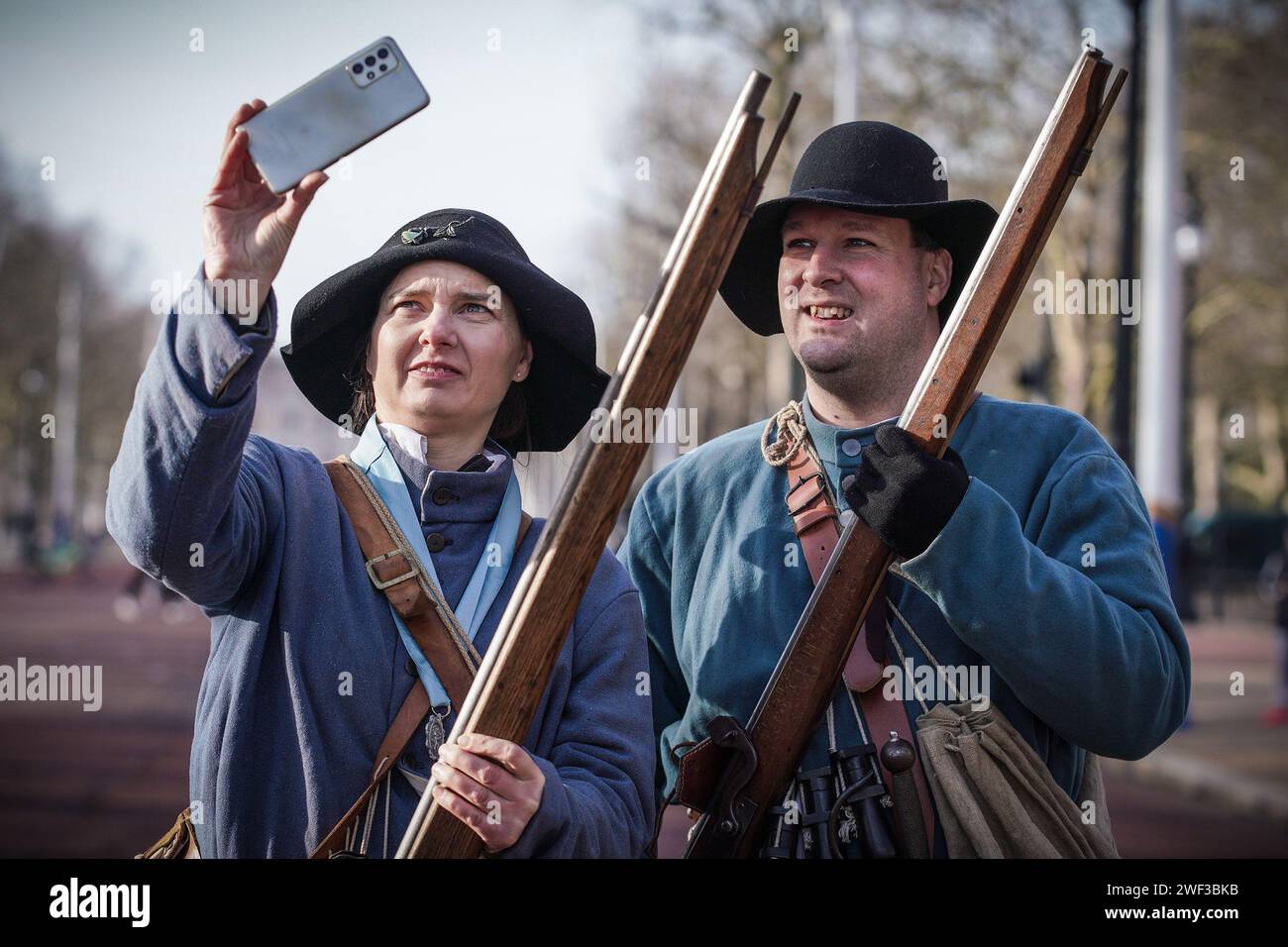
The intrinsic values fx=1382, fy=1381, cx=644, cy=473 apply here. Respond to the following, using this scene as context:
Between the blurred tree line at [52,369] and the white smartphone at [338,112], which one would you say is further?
the blurred tree line at [52,369]

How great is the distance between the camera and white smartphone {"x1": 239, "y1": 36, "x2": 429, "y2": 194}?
6.42ft

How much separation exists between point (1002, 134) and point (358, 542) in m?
13.4

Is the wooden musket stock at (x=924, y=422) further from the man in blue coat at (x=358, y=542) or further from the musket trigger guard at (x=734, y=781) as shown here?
the man in blue coat at (x=358, y=542)

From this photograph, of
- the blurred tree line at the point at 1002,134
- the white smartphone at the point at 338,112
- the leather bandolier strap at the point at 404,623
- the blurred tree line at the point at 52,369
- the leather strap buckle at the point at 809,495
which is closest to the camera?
the white smartphone at the point at 338,112

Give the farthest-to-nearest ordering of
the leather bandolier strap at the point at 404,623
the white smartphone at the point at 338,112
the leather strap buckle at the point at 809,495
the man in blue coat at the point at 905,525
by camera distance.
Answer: the leather strap buckle at the point at 809,495
the man in blue coat at the point at 905,525
the leather bandolier strap at the point at 404,623
the white smartphone at the point at 338,112

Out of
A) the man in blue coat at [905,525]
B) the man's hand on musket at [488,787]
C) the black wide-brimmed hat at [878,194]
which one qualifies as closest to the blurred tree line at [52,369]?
the black wide-brimmed hat at [878,194]

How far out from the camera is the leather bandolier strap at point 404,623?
87.4 inches

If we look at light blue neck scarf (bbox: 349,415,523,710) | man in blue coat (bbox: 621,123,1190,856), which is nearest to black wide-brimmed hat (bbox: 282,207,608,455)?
light blue neck scarf (bbox: 349,415,523,710)

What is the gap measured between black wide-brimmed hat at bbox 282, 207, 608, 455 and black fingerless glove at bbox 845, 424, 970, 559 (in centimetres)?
58

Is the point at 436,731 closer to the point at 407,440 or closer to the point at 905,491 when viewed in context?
the point at 407,440

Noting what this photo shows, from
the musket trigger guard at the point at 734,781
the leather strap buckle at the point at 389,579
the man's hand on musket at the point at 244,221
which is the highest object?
the man's hand on musket at the point at 244,221

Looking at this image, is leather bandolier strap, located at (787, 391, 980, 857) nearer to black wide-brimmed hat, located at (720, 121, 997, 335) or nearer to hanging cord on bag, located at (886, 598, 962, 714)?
hanging cord on bag, located at (886, 598, 962, 714)

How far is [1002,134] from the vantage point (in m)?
14.5
